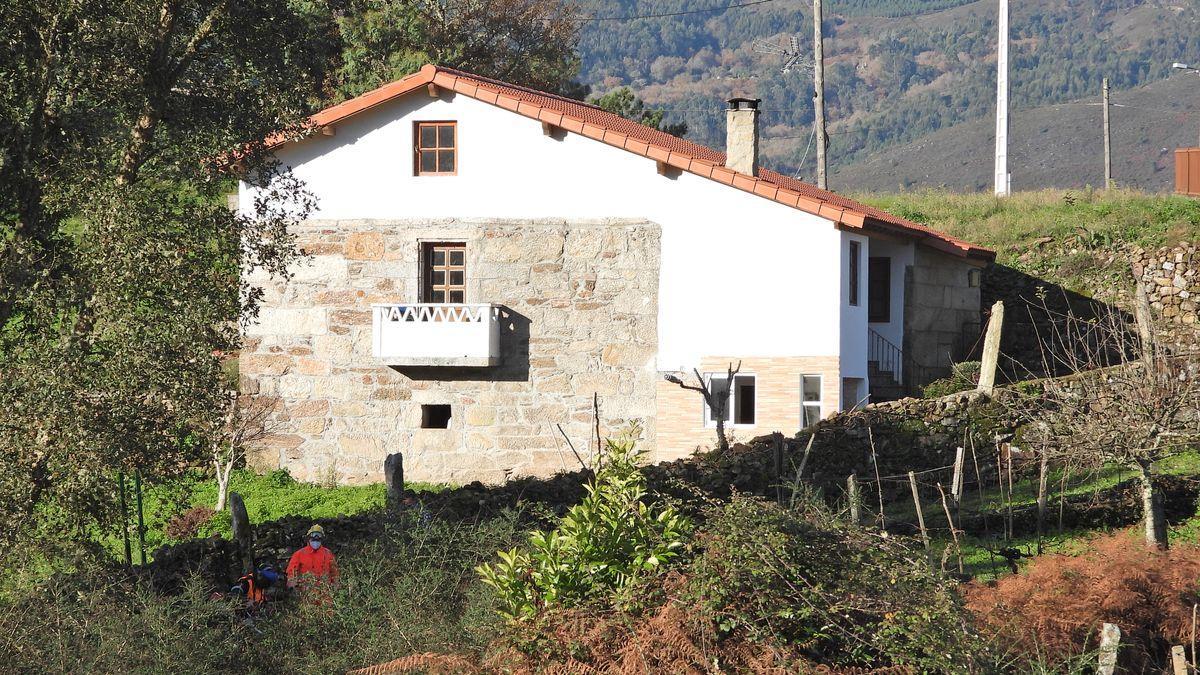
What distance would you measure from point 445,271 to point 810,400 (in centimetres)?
662

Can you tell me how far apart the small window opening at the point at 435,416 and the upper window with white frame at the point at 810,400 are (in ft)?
19.8

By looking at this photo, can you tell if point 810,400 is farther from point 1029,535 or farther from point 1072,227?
point 1072,227

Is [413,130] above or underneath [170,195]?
above

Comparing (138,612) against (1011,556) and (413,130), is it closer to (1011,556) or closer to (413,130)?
(1011,556)

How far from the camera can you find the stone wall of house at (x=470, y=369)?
81.5 ft

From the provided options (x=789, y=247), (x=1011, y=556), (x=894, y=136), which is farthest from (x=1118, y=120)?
(x=1011, y=556)

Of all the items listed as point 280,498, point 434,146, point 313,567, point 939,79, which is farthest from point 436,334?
point 939,79

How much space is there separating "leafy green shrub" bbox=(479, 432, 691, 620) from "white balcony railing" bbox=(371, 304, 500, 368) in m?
15.4

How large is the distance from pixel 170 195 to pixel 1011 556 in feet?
27.8

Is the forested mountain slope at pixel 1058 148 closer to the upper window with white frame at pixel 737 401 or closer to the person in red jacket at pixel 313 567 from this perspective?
the upper window with white frame at pixel 737 401

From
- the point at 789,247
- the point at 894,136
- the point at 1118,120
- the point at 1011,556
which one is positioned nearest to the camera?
the point at 1011,556

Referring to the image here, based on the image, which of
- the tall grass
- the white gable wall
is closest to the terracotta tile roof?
the white gable wall

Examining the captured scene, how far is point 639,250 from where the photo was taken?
2484 centimetres

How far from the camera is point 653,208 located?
2481 cm
